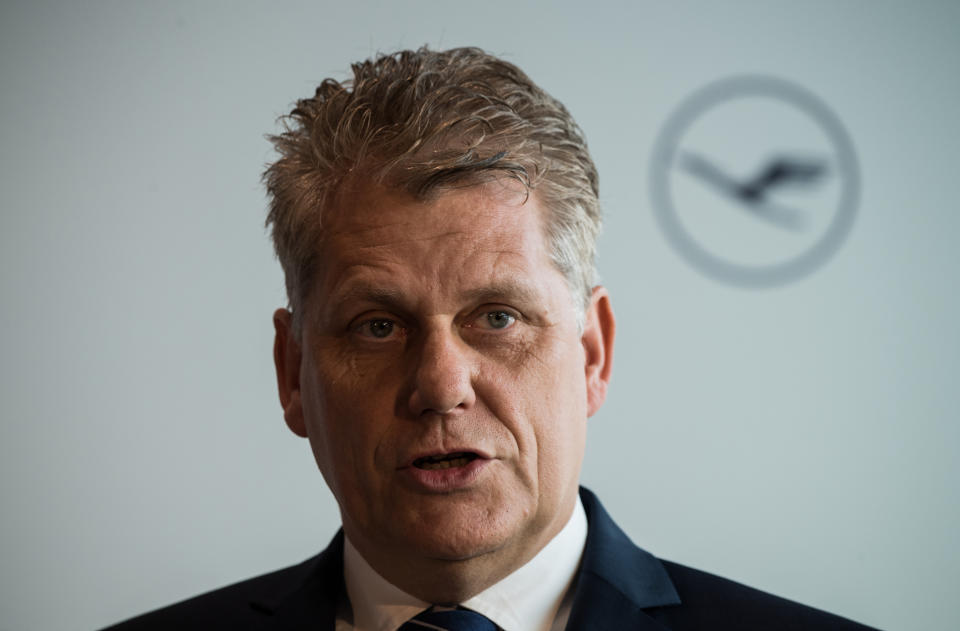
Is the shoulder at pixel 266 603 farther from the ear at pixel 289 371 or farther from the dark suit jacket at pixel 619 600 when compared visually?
the ear at pixel 289 371

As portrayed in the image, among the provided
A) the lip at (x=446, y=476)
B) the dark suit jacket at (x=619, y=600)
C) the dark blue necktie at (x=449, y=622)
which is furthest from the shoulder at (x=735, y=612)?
the lip at (x=446, y=476)

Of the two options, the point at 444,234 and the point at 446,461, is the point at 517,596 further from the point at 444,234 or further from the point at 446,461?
the point at 444,234

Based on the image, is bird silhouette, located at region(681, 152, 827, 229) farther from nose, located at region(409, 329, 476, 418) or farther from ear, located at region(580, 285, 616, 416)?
nose, located at region(409, 329, 476, 418)

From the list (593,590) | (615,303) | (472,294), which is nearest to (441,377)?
(472,294)

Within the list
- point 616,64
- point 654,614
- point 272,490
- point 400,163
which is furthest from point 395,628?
point 616,64

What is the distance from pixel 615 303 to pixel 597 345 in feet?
3.15

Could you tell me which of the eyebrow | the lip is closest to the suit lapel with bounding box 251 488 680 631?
the lip

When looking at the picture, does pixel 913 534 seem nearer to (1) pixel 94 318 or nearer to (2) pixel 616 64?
(2) pixel 616 64

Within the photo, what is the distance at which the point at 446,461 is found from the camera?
1104 millimetres

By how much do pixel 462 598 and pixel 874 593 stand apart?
4.98ft

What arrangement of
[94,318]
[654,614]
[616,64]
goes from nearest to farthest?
[654,614]
[94,318]
[616,64]

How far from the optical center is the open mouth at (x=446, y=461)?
110 centimetres

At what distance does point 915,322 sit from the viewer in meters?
2.31

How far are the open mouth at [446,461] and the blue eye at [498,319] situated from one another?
6.4 inches
